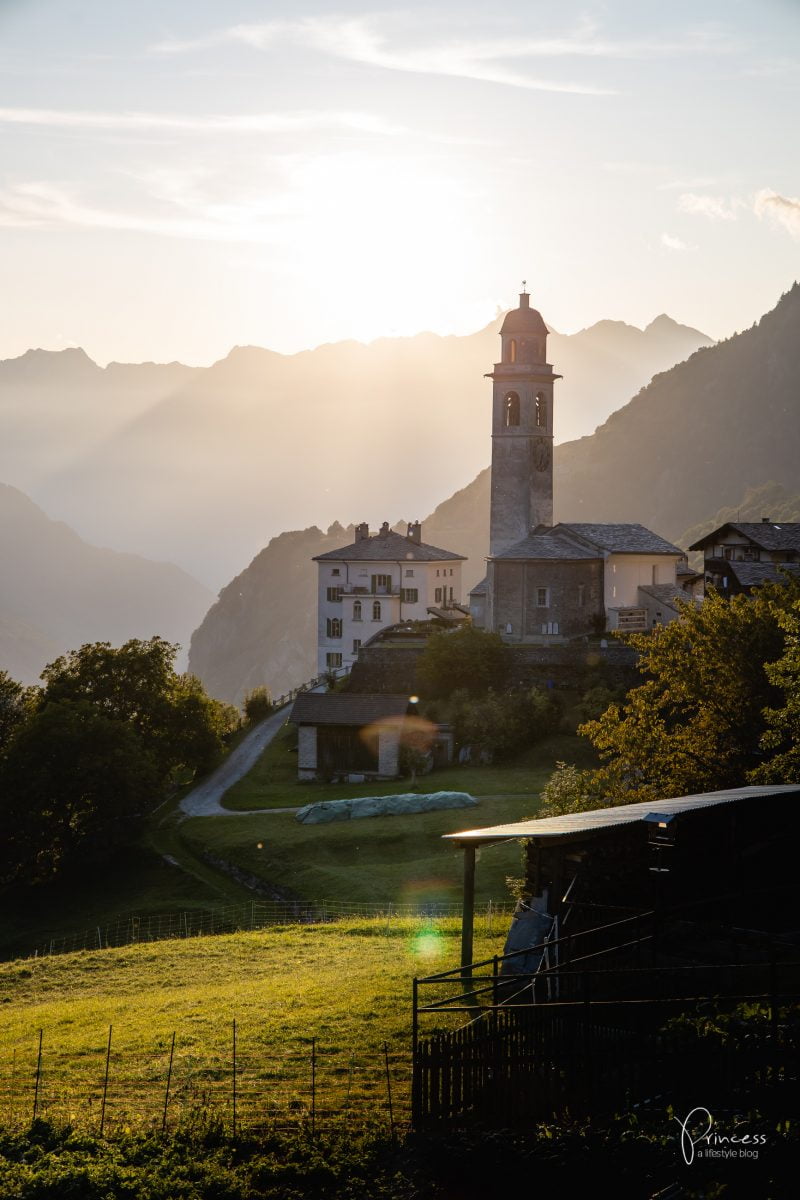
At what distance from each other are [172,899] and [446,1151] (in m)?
33.6

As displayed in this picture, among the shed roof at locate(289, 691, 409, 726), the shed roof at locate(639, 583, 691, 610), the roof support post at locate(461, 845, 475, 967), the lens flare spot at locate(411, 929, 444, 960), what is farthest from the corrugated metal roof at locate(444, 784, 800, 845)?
the shed roof at locate(639, 583, 691, 610)

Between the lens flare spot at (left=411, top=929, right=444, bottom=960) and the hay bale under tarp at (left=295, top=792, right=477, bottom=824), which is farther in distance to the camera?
the hay bale under tarp at (left=295, top=792, right=477, bottom=824)

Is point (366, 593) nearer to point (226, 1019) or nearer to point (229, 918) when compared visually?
point (229, 918)

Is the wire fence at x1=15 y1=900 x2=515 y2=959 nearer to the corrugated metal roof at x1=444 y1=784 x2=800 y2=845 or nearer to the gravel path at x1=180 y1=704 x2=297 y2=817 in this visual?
the gravel path at x1=180 y1=704 x2=297 y2=817

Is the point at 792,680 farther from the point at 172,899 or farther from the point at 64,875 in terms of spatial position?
the point at 64,875

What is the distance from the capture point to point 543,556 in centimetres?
7188

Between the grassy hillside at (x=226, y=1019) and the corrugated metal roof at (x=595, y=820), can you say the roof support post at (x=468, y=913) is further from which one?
the grassy hillside at (x=226, y=1019)

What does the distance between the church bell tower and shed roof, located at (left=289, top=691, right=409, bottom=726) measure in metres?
→ 17.7

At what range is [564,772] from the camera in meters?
38.0

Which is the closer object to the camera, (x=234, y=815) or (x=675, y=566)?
(x=234, y=815)

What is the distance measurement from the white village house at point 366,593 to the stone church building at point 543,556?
9298 mm

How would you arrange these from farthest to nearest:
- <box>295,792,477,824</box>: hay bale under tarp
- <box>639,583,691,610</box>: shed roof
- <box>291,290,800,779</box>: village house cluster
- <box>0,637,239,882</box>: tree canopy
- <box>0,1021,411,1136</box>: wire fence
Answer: <box>639,583,691,610</box>: shed roof
<box>291,290,800,779</box>: village house cluster
<box>0,637,239,882</box>: tree canopy
<box>295,792,477,824</box>: hay bale under tarp
<box>0,1021,411,1136</box>: wire fence

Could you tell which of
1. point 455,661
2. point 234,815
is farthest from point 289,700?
point 234,815

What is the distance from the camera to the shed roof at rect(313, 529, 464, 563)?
291 ft
